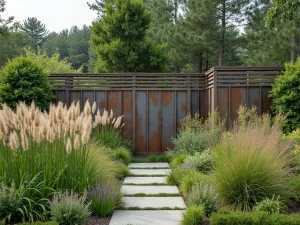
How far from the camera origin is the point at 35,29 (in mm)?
47094

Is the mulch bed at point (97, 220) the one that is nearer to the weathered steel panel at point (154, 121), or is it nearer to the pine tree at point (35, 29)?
the weathered steel panel at point (154, 121)

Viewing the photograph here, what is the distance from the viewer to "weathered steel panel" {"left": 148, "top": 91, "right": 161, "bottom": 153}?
35.1 ft

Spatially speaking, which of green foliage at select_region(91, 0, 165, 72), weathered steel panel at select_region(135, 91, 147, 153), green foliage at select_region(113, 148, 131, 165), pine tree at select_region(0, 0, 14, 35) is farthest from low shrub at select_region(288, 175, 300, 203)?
pine tree at select_region(0, 0, 14, 35)

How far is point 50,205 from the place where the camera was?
4.43 m

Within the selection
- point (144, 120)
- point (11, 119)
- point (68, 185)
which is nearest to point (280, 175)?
point (68, 185)

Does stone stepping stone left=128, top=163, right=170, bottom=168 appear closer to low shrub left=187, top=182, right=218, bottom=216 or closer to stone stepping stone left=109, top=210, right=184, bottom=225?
stone stepping stone left=109, top=210, right=184, bottom=225

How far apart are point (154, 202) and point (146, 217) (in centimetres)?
75

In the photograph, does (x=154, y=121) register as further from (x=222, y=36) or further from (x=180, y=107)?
(x=222, y=36)

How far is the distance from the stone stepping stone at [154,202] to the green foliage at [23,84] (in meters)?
4.87

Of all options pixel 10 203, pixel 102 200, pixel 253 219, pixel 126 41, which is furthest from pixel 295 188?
pixel 126 41

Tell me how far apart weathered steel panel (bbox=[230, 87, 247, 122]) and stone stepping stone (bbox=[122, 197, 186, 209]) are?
181 inches

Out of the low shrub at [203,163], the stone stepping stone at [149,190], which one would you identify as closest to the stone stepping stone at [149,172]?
the low shrub at [203,163]

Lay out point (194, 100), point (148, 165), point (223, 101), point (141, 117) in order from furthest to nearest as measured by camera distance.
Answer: point (194, 100) → point (141, 117) → point (223, 101) → point (148, 165)

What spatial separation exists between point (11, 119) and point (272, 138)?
10.6 ft
